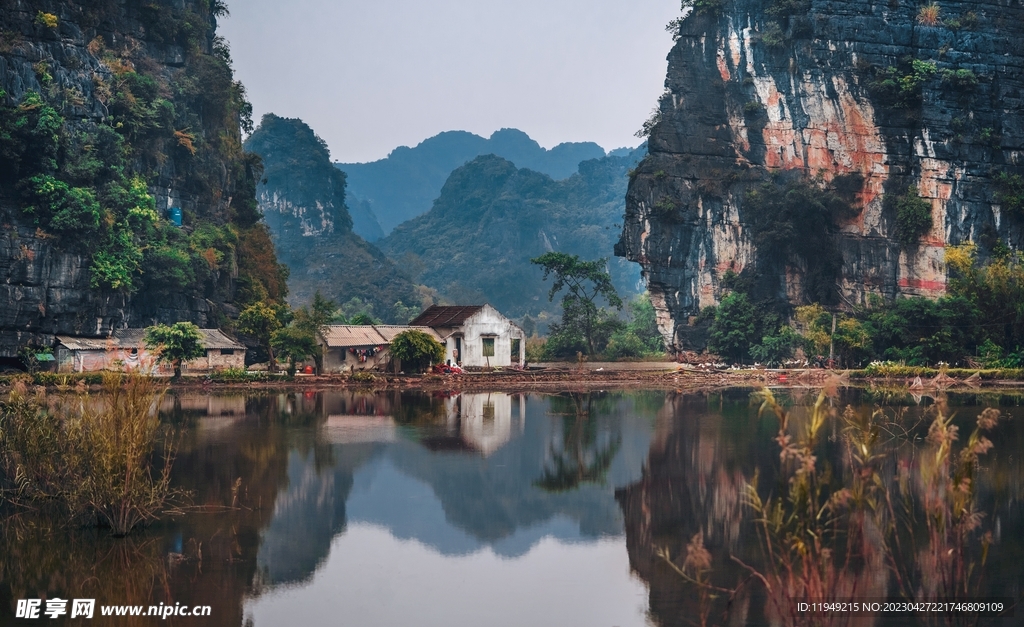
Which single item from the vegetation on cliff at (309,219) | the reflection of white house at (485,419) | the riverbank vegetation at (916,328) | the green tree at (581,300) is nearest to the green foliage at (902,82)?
the riverbank vegetation at (916,328)

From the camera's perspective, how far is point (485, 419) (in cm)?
3109

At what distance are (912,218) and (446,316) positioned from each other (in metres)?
28.7

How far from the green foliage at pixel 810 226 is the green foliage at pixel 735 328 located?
3945 mm

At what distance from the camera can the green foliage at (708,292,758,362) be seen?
57.9m

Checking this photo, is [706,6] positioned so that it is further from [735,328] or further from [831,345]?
[831,345]

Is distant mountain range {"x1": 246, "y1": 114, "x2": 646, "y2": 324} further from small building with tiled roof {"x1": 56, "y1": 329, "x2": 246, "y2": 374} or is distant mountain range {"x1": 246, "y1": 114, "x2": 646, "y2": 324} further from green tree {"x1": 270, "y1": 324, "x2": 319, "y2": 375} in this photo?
green tree {"x1": 270, "y1": 324, "x2": 319, "y2": 375}

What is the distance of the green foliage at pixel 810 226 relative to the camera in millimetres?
58219

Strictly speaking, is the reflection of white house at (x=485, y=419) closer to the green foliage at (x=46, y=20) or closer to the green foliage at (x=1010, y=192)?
the green foliage at (x=46, y=20)

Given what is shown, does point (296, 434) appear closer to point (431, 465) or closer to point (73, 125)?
point (431, 465)

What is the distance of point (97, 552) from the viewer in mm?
14148

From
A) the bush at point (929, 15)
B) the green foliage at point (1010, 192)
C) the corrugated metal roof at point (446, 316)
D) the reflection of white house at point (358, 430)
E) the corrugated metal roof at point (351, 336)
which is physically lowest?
the reflection of white house at point (358, 430)

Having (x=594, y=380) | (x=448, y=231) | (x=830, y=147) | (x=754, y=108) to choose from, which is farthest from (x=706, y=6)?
(x=448, y=231)

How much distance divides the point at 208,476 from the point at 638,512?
9.17m

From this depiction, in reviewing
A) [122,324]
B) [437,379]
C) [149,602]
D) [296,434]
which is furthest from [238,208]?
[149,602]
